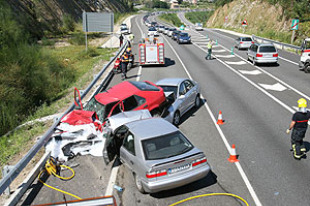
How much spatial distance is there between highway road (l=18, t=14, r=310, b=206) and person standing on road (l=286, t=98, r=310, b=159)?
0.33 metres

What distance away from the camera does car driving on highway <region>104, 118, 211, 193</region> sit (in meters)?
6.84

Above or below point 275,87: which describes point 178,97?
above

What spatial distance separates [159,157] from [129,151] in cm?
99

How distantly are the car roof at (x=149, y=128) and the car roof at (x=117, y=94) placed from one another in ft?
8.52

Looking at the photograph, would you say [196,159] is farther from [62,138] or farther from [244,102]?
[244,102]

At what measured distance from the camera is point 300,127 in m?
8.76

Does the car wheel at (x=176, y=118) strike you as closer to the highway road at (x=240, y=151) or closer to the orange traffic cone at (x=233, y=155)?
the highway road at (x=240, y=151)

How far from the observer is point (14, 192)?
734 centimetres

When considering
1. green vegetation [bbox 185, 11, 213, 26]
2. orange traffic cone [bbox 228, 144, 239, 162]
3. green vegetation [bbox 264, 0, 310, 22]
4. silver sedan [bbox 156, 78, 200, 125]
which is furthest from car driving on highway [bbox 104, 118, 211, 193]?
green vegetation [bbox 185, 11, 213, 26]

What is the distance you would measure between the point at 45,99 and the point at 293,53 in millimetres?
24770

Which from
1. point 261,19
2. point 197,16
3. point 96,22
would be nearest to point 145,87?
point 96,22

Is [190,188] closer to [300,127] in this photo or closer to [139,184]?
[139,184]

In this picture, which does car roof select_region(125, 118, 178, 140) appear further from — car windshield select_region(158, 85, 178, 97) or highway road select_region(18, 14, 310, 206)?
car windshield select_region(158, 85, 178, 97)

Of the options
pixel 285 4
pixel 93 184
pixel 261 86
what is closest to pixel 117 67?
pixel 261 86
